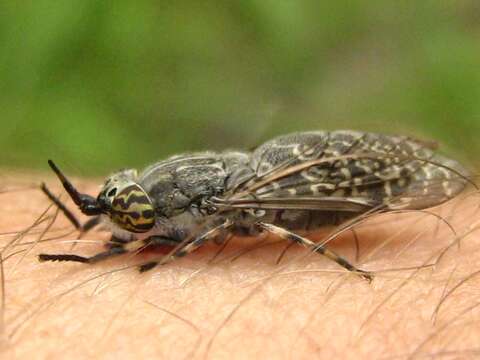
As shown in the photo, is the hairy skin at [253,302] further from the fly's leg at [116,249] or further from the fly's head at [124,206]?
the fly's head at [124,206]

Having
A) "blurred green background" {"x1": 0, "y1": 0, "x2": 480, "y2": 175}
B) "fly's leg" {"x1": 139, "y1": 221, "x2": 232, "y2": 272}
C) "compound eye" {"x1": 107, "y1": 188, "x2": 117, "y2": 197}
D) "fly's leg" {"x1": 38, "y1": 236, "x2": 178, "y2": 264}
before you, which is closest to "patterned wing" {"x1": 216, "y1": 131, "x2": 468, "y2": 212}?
"fly's leg" {"x1": 139, "y1": 221, "x2": 232, "y2": 272}

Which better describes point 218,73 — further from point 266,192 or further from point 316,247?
point 316,247

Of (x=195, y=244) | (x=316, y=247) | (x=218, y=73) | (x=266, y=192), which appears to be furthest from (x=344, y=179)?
(x=218, y=73)

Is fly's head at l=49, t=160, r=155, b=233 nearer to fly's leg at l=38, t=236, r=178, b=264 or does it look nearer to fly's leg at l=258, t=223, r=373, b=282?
fly's leg at l=38, t=236, r=178, b=264

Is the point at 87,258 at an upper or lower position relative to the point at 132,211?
lower

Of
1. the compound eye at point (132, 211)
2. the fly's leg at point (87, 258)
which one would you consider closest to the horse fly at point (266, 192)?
the compound eye at point (132, 211)

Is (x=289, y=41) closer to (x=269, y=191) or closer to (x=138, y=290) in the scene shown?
(x=269, y=191)
